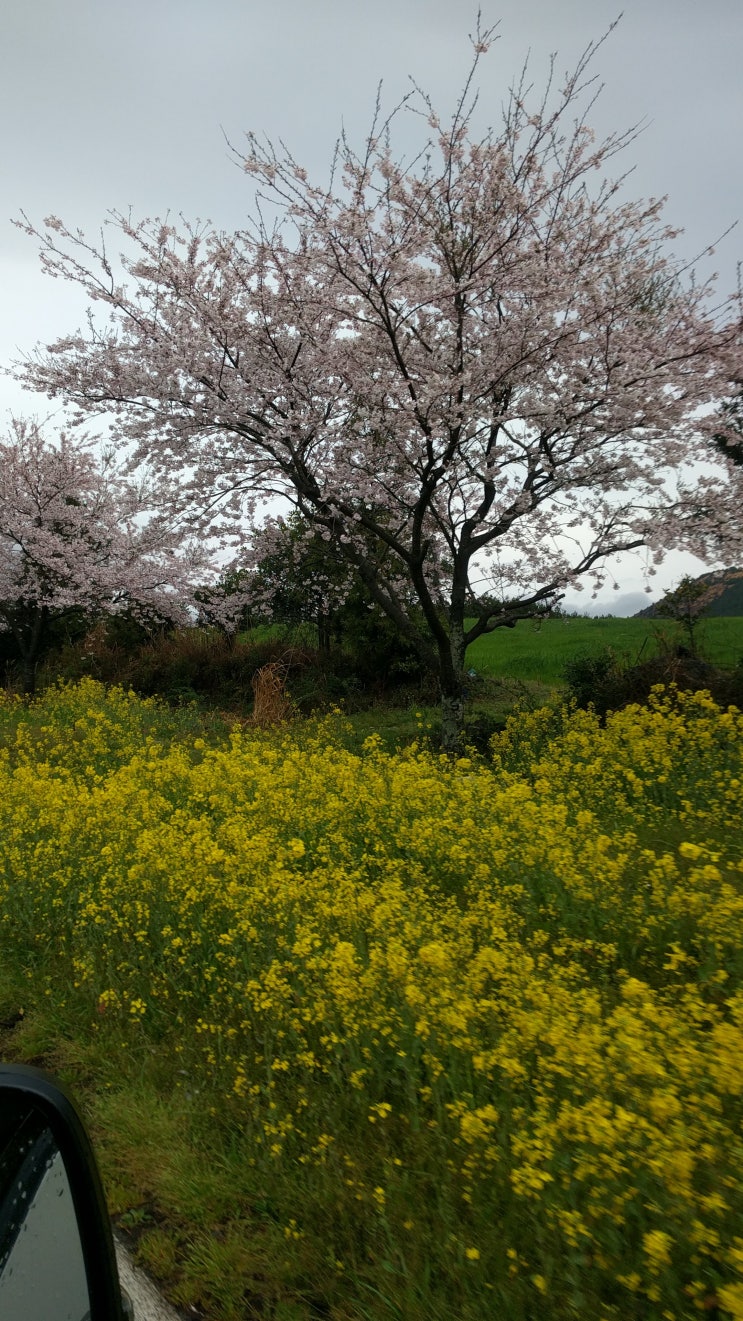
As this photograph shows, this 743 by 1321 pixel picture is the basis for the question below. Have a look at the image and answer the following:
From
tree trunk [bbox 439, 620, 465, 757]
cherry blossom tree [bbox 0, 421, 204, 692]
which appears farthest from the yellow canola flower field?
cherry blossom tree [bbox 0, 421, 204, 692]

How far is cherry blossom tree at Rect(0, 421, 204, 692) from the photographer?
1902 centimetres

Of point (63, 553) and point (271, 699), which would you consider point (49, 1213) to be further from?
point (63, 553)

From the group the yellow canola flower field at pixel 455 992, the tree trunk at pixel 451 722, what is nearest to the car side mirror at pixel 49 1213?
the yellow canola flower field at pixel 455 992

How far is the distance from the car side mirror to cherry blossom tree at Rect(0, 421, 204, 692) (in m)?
17.4

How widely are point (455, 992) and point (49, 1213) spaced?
206 centimetres

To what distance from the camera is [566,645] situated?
2086 centimetres

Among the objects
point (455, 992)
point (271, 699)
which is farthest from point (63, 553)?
point (455, 992)

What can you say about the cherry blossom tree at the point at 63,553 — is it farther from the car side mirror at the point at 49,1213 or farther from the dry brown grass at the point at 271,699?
the car side mirror at the point at 49,1213

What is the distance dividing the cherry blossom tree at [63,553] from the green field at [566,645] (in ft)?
26.7

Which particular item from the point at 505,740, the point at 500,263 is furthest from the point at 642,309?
the point at 505,740

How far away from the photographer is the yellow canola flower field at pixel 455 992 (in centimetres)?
209

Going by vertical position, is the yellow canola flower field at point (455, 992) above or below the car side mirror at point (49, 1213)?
below

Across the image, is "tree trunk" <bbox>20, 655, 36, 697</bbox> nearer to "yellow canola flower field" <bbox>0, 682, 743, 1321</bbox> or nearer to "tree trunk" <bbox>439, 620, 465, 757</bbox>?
"tree trunk" <bbox>439, 620, 465, 757</bbox>

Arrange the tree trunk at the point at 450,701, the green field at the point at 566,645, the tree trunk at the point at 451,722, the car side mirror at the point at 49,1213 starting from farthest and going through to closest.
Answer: the green field at the point at 566,645 < the tree trunk at the point at 451,722 < the tree trunk at the point at 450,701 < the car side mirror at the point at 49,1213
